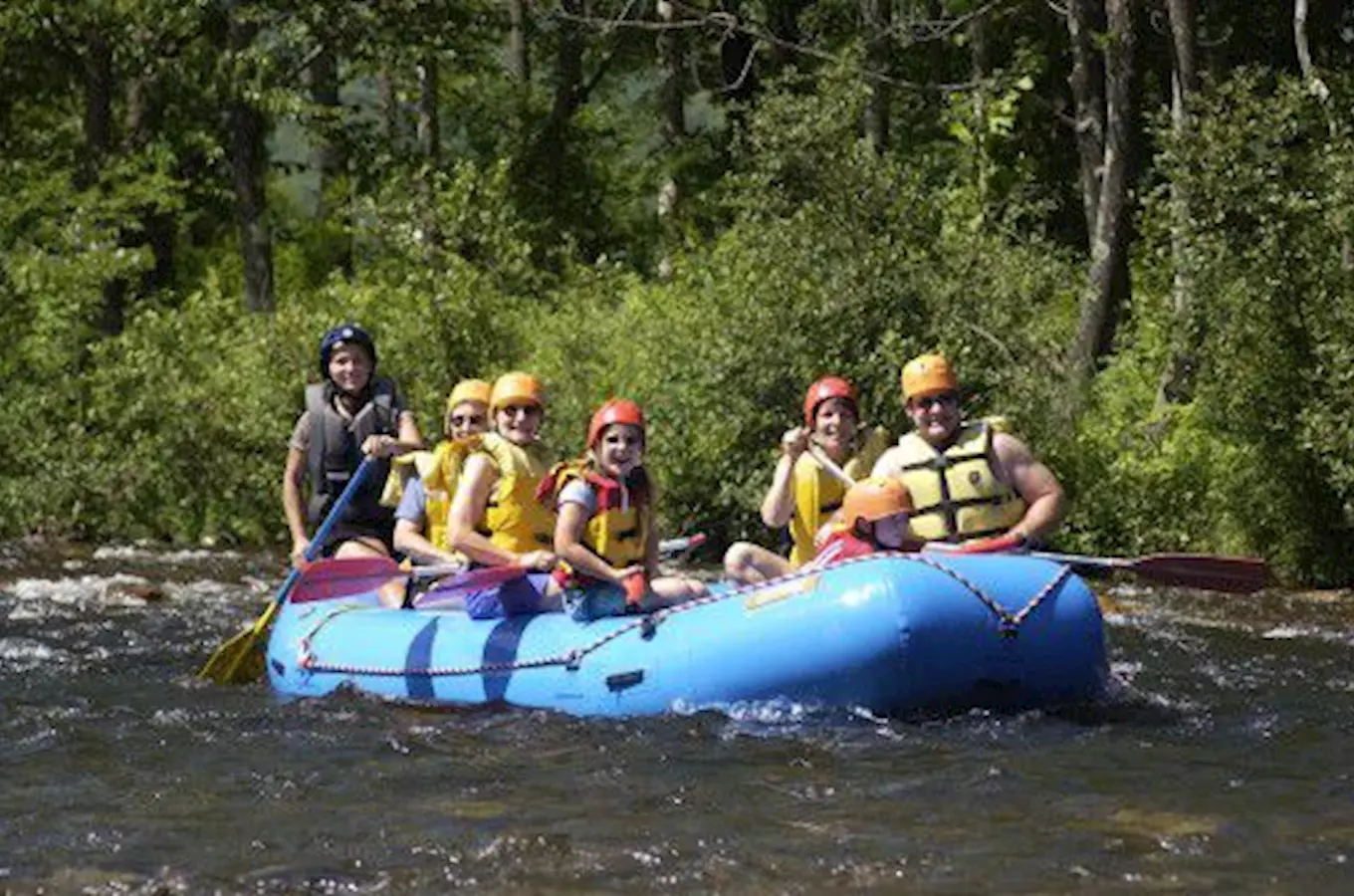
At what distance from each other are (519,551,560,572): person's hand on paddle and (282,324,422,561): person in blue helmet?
1561 mm

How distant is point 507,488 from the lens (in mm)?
10141

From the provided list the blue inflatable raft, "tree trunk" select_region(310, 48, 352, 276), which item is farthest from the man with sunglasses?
"tree trunk" select_region(310, 48, 352, 276)

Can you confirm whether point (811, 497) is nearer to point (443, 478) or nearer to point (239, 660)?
point (443, 478)

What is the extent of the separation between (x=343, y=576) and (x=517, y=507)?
1.25 meters

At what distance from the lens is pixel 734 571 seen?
10.1 m

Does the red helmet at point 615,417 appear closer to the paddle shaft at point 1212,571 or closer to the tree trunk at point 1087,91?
the paddle shaft at point 1212,571

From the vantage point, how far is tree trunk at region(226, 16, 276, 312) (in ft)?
87.9

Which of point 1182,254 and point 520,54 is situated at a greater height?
point 520,54

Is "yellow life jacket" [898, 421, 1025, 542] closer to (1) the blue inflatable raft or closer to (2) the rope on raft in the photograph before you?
(2) the rope on raft

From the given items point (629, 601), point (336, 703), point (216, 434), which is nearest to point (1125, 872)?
point (629, 601)

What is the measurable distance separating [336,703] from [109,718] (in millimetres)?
899

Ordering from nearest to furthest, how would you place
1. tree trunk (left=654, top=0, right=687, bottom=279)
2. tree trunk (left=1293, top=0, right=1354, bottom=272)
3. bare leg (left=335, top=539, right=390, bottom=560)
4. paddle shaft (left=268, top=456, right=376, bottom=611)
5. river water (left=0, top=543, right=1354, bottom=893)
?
river water (left=0, top=543, right=1354, bottom=893), paddle shaft (left=268, top=456, right=376, bottom=611), bare leg (left=335, top=539, right=390, bottom=560), tree trunk (left=1293, top=0, right=1354, bottom=272), tree trunk (left=654, top=0, right=687, bottom=279)

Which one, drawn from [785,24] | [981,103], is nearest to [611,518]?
[981,103]

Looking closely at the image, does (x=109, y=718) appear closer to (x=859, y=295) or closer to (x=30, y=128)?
(x=859, y=295)
